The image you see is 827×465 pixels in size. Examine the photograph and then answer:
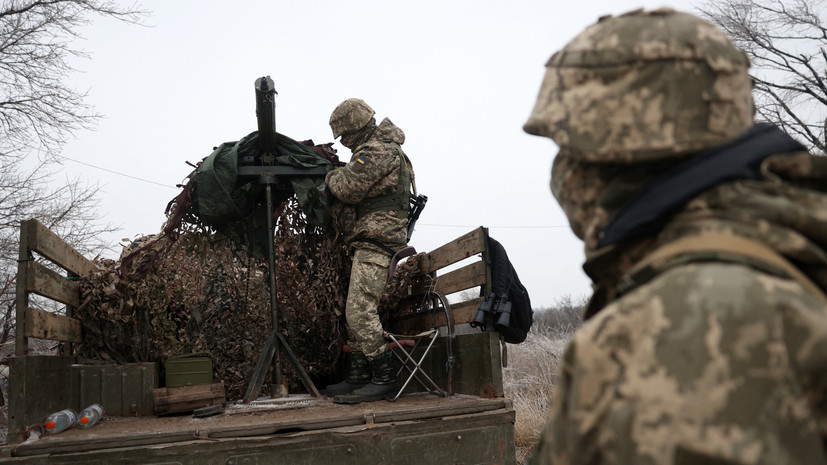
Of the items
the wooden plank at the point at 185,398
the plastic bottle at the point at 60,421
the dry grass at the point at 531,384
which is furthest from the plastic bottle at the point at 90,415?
the dry grass at the point at 531,384

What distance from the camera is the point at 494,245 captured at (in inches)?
156

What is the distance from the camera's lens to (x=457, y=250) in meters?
4.34

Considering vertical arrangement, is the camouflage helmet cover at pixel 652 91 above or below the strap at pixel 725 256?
above

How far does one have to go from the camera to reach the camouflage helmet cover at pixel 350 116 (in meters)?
4.49

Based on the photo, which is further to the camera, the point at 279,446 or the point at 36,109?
the point at 36,109

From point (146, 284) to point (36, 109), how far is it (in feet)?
30.8

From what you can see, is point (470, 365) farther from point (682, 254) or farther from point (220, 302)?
point (682, 254)

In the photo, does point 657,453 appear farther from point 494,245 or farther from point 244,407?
point 244,407

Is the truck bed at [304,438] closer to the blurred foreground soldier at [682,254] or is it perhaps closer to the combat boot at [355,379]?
the combat boot at [355,379]

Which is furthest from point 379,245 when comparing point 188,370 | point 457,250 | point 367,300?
point 188,370

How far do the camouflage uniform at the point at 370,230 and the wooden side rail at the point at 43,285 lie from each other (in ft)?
5.57

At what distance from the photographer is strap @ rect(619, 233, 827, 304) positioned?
917 mm

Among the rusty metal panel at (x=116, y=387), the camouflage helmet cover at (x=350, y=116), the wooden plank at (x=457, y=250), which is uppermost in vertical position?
the camouflage helmet cover at (x=350, y=116)

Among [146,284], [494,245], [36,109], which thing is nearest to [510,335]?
[494,245]
